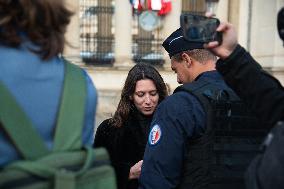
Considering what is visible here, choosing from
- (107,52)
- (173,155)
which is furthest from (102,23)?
(173,155)

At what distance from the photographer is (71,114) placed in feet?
4.31

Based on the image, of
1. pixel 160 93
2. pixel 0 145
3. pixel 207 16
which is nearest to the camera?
pixel 0 145

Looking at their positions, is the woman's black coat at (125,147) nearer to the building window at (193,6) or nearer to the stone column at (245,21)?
the building window at (193,6)

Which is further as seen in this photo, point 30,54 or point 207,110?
point 207,110

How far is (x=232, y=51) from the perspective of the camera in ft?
5.73

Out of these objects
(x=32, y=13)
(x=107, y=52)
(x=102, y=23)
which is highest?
(x=32, y=13)

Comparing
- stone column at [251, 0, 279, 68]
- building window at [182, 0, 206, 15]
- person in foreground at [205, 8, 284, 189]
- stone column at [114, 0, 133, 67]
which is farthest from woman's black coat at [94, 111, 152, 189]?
stone column at [251, 0, 279, 68]

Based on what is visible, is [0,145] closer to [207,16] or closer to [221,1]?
[207,16]

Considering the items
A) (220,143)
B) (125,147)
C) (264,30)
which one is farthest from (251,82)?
(264,30)

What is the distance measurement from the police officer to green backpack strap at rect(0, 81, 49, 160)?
36.4 inches

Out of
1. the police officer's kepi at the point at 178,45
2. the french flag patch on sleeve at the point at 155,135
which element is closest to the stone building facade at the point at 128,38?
the police officer's kepi at the point at 178,45

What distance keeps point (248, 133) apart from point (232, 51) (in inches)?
19.7

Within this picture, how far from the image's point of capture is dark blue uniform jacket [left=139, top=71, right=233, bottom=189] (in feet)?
6.61

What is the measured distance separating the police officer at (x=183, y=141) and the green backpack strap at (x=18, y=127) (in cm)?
92
